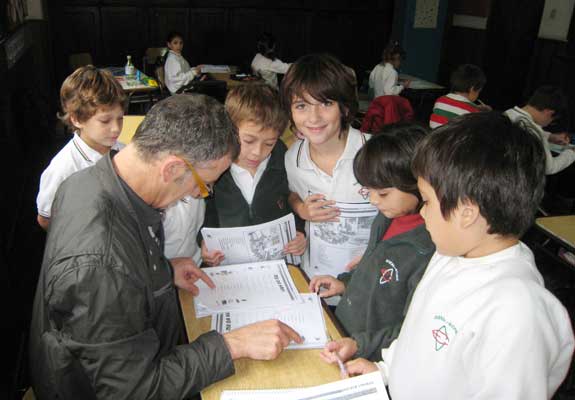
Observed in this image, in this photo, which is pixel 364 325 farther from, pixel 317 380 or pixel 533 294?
pixel 533 294

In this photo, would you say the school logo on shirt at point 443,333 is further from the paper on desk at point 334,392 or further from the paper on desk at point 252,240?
the paper on desk at point 252,240

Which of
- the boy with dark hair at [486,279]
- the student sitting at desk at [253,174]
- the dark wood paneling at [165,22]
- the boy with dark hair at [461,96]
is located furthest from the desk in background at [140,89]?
the boy with dark hair at [486,279]

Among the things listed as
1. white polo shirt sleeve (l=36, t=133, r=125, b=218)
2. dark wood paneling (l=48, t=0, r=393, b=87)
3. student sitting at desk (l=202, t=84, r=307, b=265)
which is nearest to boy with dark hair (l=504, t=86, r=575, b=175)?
student sitting at desk (l=202, t=84, r=307, b=265)

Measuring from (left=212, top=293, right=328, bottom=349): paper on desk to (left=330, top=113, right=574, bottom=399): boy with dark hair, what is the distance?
362 millimetres

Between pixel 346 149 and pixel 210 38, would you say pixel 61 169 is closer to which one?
pixel 346 149

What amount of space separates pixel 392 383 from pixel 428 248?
0.40 m

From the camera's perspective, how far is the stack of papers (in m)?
1.44

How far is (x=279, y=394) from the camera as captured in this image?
46.9 inches

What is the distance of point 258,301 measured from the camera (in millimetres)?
1545

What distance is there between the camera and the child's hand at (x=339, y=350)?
52.4 inches

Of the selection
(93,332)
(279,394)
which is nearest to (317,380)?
(279,394)

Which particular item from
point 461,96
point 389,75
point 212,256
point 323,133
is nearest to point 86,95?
point 212,256

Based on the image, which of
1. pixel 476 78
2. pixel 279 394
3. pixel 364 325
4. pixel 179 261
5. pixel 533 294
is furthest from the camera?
pixel 476 78

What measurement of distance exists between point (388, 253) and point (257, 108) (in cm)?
77
